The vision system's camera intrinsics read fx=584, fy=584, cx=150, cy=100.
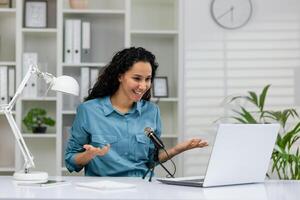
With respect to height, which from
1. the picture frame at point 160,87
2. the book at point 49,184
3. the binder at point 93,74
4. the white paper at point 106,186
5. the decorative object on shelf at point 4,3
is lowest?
the book at point 49,184

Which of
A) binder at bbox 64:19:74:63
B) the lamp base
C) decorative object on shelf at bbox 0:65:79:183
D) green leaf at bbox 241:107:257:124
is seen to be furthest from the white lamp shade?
binder at bbox 64:19:74:63

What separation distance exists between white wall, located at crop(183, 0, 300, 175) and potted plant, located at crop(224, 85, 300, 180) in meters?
0.10

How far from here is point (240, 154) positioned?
226cm

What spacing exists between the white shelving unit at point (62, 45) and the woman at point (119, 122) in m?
1.24

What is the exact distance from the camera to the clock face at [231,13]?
421 centimetres

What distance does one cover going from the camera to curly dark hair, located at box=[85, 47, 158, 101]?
9.65 ft

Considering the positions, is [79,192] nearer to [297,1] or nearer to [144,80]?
[144,80]

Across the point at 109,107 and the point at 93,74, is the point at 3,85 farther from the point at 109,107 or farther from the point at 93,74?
the point at 109,107

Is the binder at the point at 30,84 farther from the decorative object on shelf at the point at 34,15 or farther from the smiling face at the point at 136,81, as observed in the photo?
the smiling face at the point at 136,81

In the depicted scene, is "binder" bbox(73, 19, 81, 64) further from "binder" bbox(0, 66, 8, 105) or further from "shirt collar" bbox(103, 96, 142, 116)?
"shirt collar" bbox(103, 96, 142, 116)

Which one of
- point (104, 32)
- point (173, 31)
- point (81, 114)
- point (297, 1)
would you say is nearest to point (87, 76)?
point (104, 32)

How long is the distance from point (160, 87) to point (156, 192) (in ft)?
7.64

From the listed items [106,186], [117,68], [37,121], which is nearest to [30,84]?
[37,121]

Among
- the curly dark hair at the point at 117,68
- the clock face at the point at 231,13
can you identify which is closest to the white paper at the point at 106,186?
the curly dark hair at the point at 117,68
